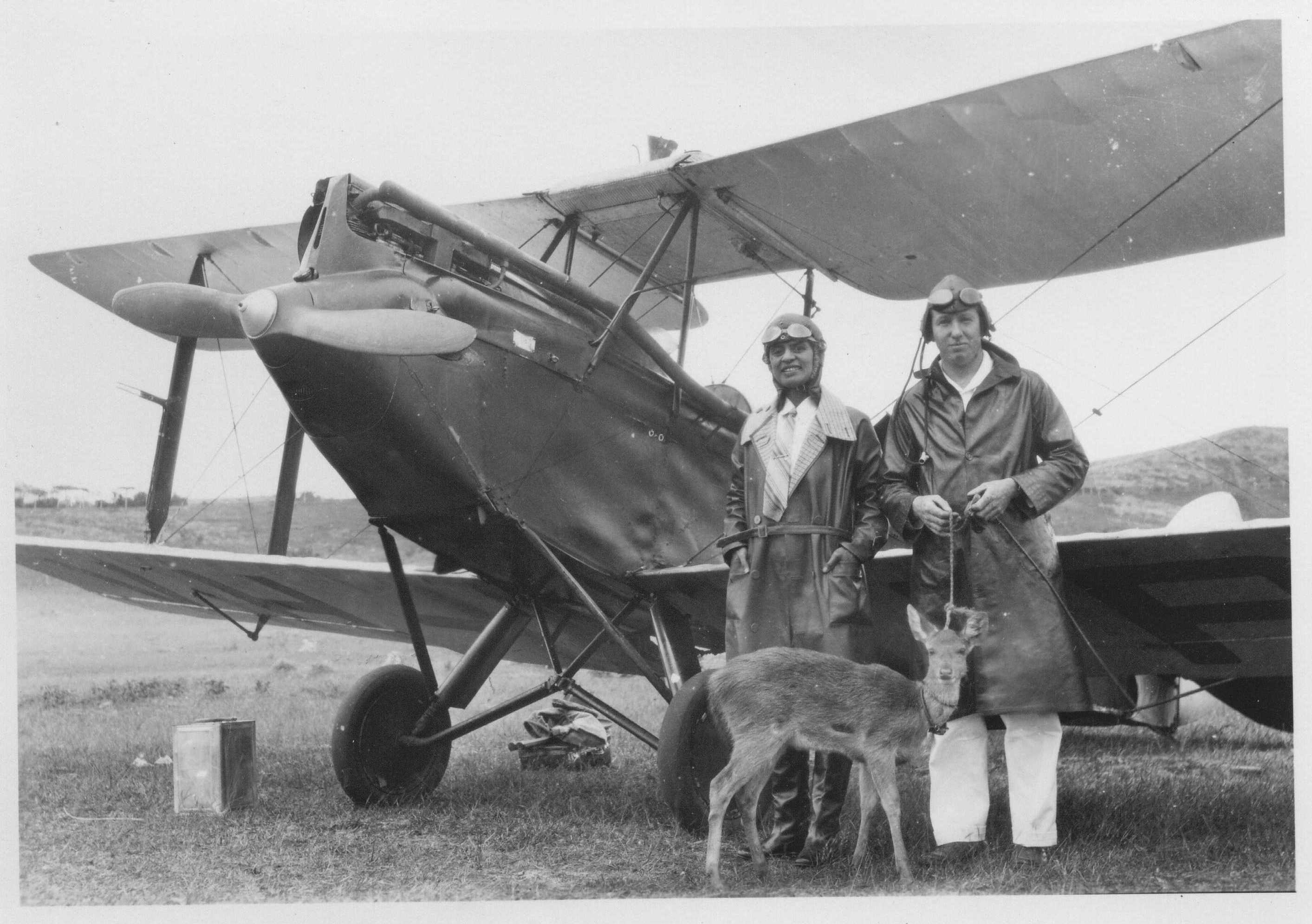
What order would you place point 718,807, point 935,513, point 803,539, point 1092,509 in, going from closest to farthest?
point 718,807 < point 935,513 < point 803,539 < point 1092,509

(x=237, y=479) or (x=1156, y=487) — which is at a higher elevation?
(x=1156, y=487)

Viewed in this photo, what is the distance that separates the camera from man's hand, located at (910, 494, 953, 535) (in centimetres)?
377

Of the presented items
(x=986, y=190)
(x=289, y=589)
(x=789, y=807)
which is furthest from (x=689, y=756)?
(x=289, y=589)

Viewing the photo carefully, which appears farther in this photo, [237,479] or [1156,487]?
[1156,487]

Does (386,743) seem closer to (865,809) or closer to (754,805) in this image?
(754,805)

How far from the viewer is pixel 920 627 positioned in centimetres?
350

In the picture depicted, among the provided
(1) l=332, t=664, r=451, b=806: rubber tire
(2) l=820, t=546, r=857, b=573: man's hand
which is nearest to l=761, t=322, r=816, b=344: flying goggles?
(2) l=820, t=546, r=857, b=573: man's hand

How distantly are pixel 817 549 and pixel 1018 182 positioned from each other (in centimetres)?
205

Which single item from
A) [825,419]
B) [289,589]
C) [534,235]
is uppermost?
[534,235]

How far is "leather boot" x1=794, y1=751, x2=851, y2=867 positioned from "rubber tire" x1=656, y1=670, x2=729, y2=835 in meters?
0.45

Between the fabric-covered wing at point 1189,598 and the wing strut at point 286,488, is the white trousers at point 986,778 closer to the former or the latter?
the fabric-covered wing at point 1189,598

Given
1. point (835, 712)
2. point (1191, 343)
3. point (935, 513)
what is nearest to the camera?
point (835, 712)

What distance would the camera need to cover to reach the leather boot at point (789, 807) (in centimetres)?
395

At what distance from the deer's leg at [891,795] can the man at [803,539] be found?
39 centimetres
